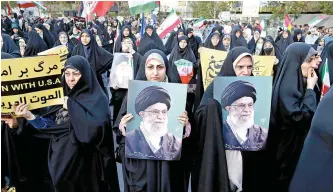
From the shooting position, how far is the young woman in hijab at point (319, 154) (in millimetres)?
A: 2111

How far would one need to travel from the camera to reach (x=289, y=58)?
2895mm

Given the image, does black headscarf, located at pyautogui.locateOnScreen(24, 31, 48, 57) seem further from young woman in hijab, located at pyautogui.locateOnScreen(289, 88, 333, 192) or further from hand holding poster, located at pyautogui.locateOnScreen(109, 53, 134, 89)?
young woman in hijab, located at pyautogui.locateOnScreen(289, 88, 333, 192)

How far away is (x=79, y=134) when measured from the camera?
8.59ft

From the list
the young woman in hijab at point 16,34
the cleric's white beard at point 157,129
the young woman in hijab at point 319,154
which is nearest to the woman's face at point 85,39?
the cleric's white beard at point 157,129

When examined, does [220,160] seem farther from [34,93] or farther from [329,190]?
[34,93]

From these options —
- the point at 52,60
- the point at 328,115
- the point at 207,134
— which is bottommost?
the point at 207,134

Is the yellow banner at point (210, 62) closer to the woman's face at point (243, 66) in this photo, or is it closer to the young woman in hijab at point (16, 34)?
the woman's face at point (243, 66)

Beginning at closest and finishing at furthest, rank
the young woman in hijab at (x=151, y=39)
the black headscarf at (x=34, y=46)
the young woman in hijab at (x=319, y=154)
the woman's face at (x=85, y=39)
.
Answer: the young woman in hijab at (x=319, y=154) → the woman's face at (x=85, y=39) → the black headscarf at (x=34, y=46) → the young woman in hijab at (x=151, y=39)

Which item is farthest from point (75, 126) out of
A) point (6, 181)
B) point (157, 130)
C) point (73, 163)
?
point (6, 181)

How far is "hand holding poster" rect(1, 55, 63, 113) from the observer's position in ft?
7.95

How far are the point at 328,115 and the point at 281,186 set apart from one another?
3.63ft

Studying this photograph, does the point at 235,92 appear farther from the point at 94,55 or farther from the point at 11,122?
the point at 94,55

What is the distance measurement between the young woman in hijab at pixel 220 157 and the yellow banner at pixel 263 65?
71.8 inches

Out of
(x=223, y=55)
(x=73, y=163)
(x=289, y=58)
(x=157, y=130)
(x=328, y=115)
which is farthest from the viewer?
(x=223, y=55)
